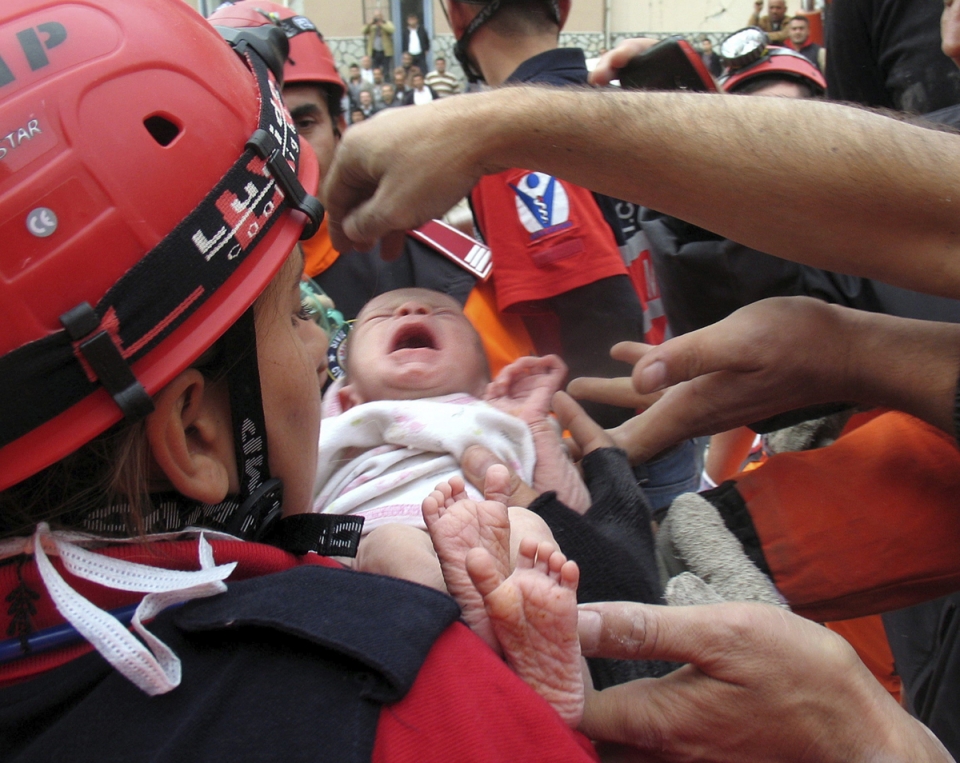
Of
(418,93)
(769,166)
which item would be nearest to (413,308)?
(769,166)

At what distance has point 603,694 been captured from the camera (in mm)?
1352

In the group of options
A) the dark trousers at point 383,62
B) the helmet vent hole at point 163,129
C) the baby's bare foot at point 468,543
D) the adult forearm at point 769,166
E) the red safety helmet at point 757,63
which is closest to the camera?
the helmet vent hole at point 163,129

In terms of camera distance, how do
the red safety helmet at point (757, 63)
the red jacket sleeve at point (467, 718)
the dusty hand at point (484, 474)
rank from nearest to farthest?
the red jacket sleeve at point (467, 718) → the dusty hand at point (484, 474) → the red safety helmet at point (757, 63)

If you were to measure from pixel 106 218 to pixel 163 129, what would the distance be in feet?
0.62

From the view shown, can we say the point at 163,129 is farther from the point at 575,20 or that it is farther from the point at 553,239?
the point at 575,20

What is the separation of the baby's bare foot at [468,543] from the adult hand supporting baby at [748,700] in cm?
18

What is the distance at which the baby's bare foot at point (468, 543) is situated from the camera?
126cm

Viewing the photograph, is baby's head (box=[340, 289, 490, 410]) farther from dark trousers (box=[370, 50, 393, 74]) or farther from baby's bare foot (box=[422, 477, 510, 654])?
dark trousers (box=[370, 50, 393, 74])

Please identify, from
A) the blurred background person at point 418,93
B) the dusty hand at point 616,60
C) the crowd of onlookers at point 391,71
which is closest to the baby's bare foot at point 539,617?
the dusty hand at point 616,60

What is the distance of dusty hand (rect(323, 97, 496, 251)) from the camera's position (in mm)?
1572

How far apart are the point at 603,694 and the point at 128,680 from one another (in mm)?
828

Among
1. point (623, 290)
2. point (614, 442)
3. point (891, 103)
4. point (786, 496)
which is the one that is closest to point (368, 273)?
point (623, 290)

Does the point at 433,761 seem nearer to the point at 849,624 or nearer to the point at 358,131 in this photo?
the point at 358,131

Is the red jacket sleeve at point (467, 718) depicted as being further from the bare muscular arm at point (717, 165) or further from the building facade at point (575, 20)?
the building facade at point (575, 20)
